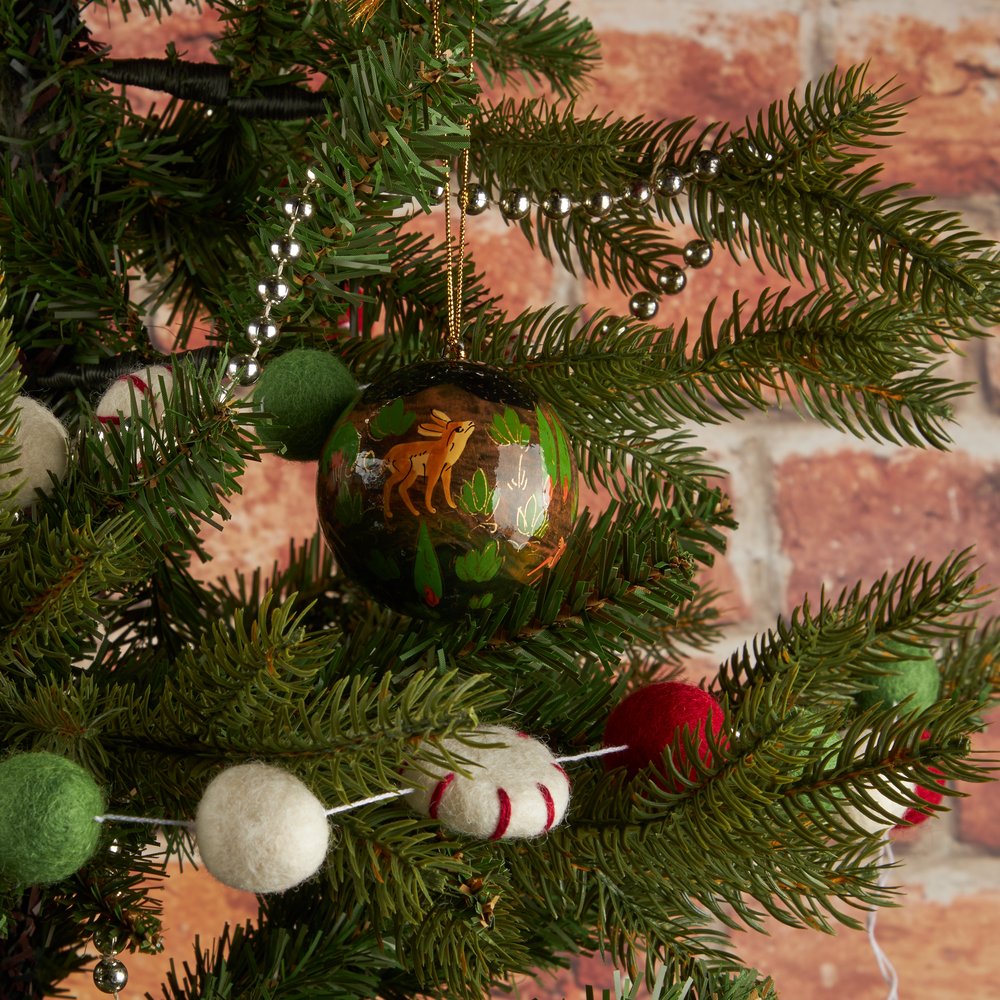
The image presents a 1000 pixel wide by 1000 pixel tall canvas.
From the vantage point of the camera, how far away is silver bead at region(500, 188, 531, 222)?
0.40 metres

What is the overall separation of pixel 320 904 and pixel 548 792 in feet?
0.43

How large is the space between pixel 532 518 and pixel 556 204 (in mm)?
130

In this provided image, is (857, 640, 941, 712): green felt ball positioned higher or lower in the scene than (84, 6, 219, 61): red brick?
lower

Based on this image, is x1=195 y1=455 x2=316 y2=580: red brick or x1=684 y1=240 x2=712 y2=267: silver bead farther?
x1=195 y1=455 x2=316 y2=580: red brick

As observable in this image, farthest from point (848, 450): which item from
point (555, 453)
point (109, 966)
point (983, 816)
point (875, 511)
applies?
point (109, 966)

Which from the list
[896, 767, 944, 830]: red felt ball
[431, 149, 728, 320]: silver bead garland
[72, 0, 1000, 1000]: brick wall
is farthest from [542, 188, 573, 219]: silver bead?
[72, 0, 1000, 1000]: brick wall

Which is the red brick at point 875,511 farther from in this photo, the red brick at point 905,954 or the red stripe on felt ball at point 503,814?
the red stripe on felt ball at point 503,814

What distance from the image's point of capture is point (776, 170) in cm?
37

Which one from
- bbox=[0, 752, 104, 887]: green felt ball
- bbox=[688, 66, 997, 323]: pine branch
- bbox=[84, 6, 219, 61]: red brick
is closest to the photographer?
bbox=[0, 752, 104, 887]: green felt ball

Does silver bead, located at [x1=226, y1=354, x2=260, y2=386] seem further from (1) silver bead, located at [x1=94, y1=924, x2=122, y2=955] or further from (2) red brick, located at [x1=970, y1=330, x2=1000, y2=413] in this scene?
(2) red brick, located at [x1=970, y1=330, x2=1000, y2=413]

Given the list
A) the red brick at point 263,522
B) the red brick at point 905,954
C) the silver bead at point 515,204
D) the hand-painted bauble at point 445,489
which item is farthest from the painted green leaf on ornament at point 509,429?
the red brick at point 905,954

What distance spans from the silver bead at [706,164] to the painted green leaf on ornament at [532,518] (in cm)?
13

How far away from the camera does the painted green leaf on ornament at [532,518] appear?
0.32 meters

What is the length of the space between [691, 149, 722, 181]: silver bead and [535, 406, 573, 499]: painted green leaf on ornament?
0.10 metres
